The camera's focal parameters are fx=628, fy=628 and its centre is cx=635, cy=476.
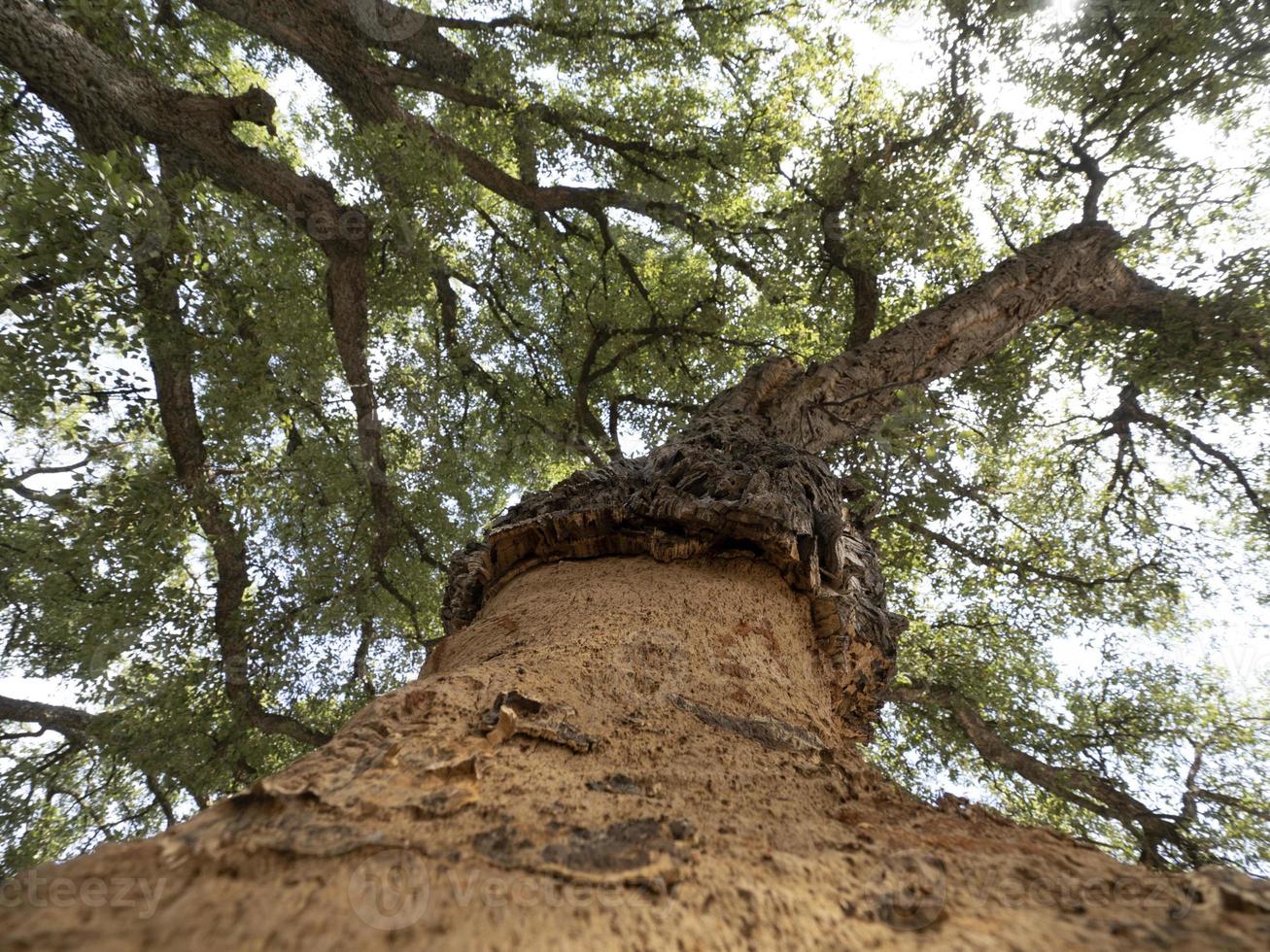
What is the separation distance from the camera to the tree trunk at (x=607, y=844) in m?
0.72

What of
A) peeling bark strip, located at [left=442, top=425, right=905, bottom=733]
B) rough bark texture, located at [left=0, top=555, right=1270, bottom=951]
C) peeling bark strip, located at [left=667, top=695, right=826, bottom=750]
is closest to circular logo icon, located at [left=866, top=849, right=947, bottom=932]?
rough bark texture, located at [left=0, top=555, right=1270, bottom=951]

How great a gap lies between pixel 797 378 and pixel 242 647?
532cm

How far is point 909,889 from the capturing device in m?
0.89

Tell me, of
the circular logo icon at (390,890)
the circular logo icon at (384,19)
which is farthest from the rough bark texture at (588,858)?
the circular logo icon at (384,19)

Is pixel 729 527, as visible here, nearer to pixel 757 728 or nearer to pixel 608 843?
pixel 757 728

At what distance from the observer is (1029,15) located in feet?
20.8

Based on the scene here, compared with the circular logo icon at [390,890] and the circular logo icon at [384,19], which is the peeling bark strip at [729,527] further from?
the circular logo icon at [384,19]

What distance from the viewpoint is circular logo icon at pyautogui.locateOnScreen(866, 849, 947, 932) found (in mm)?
822

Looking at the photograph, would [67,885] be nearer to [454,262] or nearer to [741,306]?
[741,306]

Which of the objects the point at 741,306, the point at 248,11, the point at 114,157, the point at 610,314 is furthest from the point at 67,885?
the point at 741,306

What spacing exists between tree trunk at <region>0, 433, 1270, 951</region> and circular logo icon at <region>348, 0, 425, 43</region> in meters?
5.78

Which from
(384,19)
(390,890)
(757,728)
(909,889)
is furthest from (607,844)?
(384,19)

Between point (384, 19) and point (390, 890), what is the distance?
6848mm

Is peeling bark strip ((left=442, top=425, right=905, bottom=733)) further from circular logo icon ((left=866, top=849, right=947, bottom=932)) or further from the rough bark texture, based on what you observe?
circular logo icon ((left=866, top=849, right=947, bottom=932))
